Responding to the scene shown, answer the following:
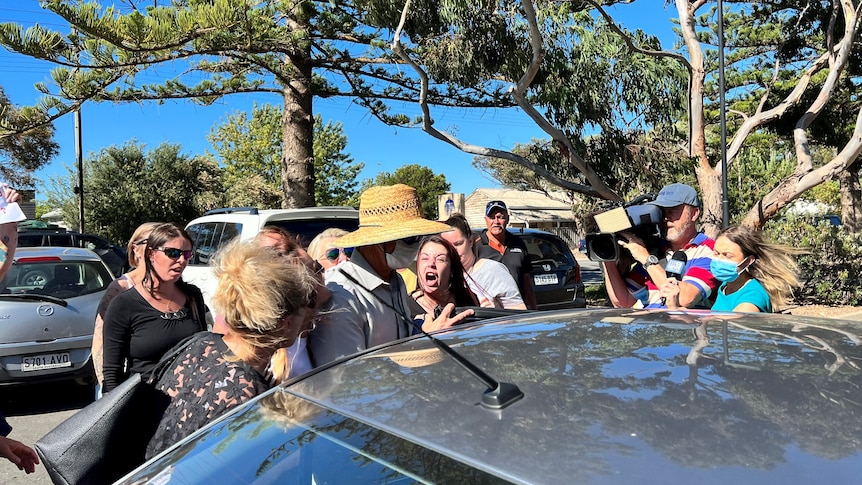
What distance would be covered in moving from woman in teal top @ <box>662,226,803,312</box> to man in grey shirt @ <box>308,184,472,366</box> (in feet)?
4.01

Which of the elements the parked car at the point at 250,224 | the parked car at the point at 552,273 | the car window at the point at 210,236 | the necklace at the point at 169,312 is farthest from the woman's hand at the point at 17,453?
the parked car at the point at 552,273

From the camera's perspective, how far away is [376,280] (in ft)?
8.30

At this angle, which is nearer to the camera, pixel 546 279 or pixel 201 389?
pixel 201 389

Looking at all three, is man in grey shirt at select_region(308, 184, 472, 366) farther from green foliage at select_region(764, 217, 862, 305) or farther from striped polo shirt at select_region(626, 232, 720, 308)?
green foliage at select_region(764, 217, 862, 305)

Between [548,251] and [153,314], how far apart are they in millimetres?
7030

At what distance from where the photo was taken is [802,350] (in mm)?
1459

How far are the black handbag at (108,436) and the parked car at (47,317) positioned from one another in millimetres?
4450

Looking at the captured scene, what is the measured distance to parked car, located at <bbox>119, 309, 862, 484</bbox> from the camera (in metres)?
0.97

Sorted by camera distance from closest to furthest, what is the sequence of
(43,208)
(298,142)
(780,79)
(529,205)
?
(298,142) < (780,79) < (529,205) < (43,208)

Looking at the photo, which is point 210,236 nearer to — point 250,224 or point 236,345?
point 250,224

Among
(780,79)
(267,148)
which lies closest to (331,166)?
(267,148)

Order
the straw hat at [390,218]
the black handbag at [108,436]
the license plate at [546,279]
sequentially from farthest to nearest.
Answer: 1. the license plate at [546,279]
2. the straw hat at [390,218]
3. the black handbag at [108,436]

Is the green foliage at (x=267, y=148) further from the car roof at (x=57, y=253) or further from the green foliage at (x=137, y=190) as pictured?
the car roof at (x=57, y=253)

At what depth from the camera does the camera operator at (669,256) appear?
2891 millimetres
